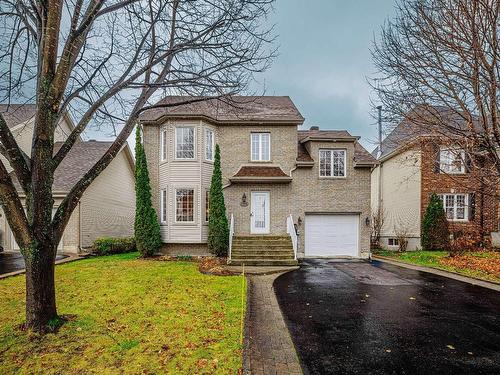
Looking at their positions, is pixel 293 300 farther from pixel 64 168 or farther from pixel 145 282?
pixel 64 168

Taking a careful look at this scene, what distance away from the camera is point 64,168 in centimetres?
1948

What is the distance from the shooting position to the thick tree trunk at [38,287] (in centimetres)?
532

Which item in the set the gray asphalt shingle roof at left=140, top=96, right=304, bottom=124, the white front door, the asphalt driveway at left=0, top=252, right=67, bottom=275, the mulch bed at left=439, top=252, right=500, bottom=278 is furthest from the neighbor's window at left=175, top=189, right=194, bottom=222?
the mulch bed at left=439, top=252, right=500, bottom=278

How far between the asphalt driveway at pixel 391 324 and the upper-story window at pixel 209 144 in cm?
769

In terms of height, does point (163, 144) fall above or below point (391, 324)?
above

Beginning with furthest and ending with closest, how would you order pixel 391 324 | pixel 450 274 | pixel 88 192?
pixel 88 192, pixel 450 274, pixel 391 324

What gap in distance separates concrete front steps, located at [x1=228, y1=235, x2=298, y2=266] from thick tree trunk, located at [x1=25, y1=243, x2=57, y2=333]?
8766mm

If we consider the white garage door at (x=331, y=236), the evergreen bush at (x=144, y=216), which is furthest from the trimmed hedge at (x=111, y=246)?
the white garage door at (x=331, y=236)

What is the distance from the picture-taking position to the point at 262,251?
14555 millimetres

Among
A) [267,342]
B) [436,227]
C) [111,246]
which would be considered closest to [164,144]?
[111,246]

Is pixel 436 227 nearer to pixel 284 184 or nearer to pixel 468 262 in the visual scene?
pixel 468 262

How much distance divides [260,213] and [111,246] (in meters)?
8.35

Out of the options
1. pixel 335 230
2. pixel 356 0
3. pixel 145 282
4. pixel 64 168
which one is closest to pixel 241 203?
pixel 335 230

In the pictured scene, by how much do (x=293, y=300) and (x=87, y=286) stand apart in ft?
18.8
